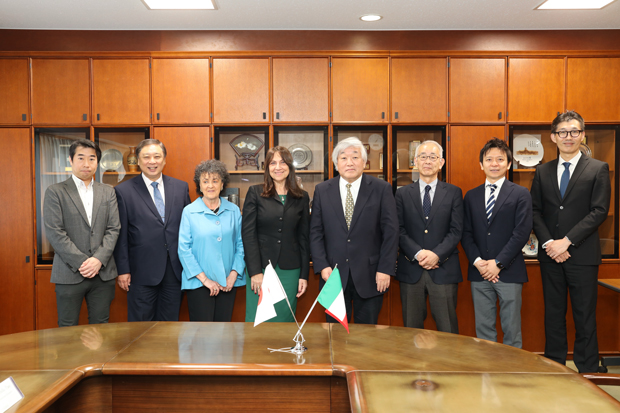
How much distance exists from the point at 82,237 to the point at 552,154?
4140 mm

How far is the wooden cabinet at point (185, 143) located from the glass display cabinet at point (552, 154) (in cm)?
286

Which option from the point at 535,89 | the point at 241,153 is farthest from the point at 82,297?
the point at 535,89

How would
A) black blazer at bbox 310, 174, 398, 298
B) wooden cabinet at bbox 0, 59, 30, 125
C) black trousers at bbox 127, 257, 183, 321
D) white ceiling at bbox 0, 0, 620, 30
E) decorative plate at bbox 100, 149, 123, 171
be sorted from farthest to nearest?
decorative plate at bbox 100, 149, 123, 171, wooden cabinet at bbox 0, 59, 30, 125, white ceiling at bbox 0, 0, 620, 30, black trousers at bbox 127, 257, 183, 321, black blazer at bbox 310, 174, 398, 298

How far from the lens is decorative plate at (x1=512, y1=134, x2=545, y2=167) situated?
3869 mm

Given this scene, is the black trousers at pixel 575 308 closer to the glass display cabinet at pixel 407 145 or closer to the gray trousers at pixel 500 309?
the gray trousers at pixel 500 309

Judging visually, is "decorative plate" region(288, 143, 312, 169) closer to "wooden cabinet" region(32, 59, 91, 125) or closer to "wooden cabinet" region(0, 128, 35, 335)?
"wooden cabinet" region(32, 59, 91, 125)

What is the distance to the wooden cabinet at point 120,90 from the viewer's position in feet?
12.3

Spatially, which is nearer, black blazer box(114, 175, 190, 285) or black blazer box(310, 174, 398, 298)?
black blazer box(310, 174, 398, 298)

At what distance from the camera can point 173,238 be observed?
10.3 feet

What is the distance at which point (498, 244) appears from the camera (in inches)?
119

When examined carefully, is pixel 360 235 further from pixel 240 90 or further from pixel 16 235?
pixel 16 235

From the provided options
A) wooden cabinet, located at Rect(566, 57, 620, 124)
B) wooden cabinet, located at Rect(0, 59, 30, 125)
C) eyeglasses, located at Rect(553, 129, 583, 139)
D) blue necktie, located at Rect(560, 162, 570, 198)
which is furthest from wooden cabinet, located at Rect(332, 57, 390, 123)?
wooden cabinet, located at Rect(0, 59, 30, 125)

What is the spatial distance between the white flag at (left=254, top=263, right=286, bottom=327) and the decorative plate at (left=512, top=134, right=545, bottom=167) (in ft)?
9.96

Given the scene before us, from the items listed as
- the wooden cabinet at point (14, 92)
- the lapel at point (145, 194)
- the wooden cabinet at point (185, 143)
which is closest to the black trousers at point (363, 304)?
the lapel at point (145, 194)
